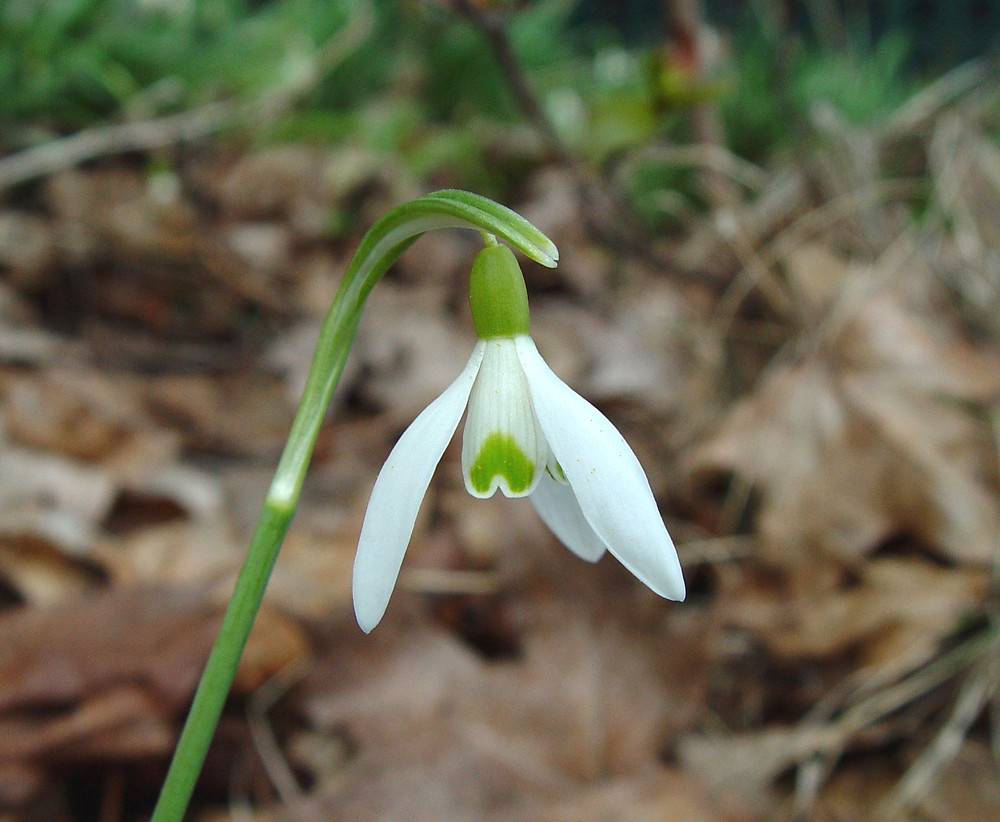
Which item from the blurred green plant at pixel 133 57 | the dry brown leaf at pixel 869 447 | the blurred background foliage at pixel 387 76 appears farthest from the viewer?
the blurred green plant at pixel 133 57

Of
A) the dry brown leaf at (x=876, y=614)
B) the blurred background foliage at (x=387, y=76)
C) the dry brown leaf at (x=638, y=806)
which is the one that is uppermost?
the blurred background foliage at (x=387, y=76)

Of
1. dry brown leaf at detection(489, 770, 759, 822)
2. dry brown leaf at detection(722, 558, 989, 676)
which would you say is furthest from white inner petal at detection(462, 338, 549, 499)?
dry brown leaf at detection(722, 558, 989, 676)

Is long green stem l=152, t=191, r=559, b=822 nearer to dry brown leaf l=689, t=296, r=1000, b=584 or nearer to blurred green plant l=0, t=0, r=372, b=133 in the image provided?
dry brown leaf l=689, t=296, r=1000, b=584

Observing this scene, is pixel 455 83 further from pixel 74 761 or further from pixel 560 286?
pixel 74 761

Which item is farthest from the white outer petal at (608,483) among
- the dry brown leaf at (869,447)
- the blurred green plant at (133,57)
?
the blurred green plant at (133,57)

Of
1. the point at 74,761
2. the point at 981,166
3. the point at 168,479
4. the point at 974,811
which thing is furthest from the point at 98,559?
the point at 981,166

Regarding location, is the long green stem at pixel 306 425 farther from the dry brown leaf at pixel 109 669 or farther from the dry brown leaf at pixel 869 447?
the dry brown leaf at pixel 869 447

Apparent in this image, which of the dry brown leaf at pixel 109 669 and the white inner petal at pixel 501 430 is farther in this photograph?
the dry brown leaf at pixel 109 669
